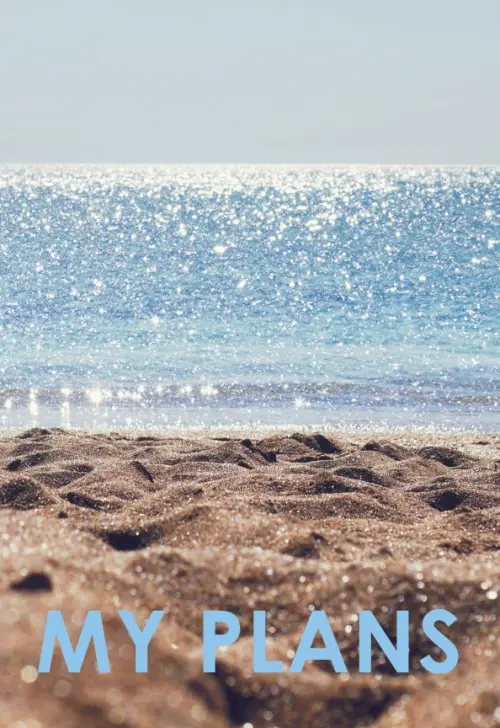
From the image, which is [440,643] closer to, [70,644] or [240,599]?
[240,599]

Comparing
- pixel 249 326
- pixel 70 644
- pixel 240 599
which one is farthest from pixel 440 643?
pixel 249 326

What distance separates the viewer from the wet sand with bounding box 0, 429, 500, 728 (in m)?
1.95

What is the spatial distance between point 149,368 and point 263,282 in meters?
19.7

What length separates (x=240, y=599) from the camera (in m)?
2.77

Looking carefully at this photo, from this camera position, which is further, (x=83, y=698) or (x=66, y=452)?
(x=66, y=452)

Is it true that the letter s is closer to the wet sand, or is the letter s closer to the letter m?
the wet sand

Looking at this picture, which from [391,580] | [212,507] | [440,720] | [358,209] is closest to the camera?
[440,720]

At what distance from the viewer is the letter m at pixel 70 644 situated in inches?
77.7

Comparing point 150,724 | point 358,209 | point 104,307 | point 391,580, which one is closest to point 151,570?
point 391,580

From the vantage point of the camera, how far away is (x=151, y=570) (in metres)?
2.86

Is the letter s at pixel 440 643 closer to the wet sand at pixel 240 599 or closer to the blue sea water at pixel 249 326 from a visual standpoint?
the wet sand at pixel 240 599

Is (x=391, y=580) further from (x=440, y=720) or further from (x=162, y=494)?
(x=162, y=494)

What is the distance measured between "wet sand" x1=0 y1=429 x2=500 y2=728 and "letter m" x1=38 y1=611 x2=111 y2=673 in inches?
0.8

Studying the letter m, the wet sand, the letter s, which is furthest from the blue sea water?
the letter m
